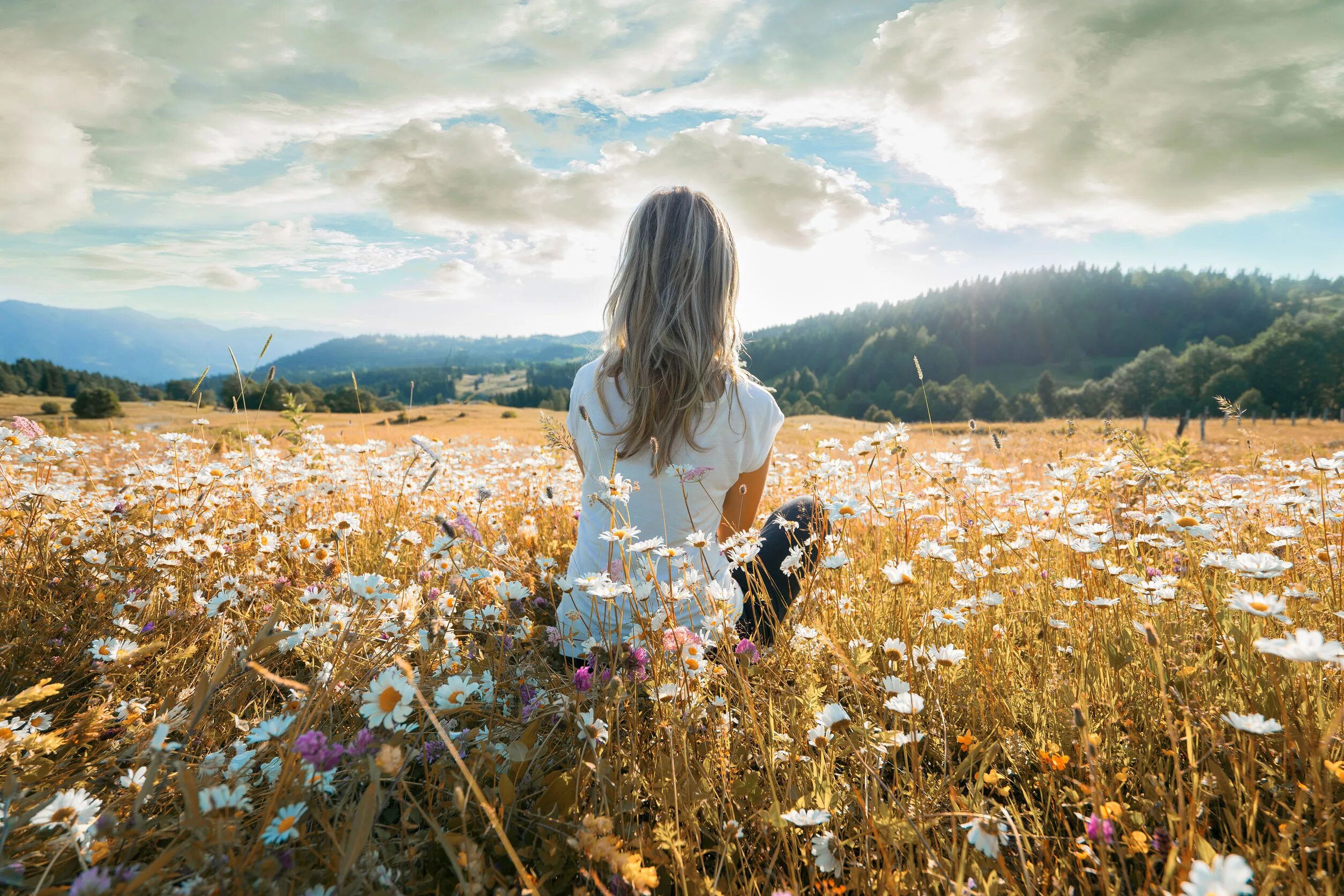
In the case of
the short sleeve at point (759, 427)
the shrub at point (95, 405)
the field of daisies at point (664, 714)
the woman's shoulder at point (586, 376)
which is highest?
the shrub at point (95, 405)

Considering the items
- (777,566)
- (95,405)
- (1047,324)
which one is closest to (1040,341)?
(1047,324)

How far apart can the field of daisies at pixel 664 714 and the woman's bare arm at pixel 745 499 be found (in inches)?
12.5

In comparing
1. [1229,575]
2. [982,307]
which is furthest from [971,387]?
[1229,575]

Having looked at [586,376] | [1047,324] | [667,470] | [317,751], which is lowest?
[317,751]

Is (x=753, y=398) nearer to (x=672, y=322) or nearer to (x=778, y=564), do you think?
(x=672, y=322)

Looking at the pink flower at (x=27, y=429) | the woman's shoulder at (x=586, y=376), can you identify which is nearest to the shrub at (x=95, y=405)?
the pink flower at (x=27, y=429)

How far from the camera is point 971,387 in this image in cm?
9131

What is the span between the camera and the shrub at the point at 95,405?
24.7m

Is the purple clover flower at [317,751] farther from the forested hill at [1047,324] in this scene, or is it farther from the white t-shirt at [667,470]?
the forested hill at [1047,324]

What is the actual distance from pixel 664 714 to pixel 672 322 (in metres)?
1.74

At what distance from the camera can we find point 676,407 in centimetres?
276

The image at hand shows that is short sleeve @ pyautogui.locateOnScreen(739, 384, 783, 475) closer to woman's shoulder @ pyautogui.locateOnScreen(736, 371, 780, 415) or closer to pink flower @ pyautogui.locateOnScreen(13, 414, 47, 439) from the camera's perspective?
woman's shoulder @ pyautogui.locateOnScreen(736, 371, 780, 415)

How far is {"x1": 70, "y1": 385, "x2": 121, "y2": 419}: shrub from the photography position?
24.7 metres

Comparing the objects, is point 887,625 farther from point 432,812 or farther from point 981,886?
point 432,812
